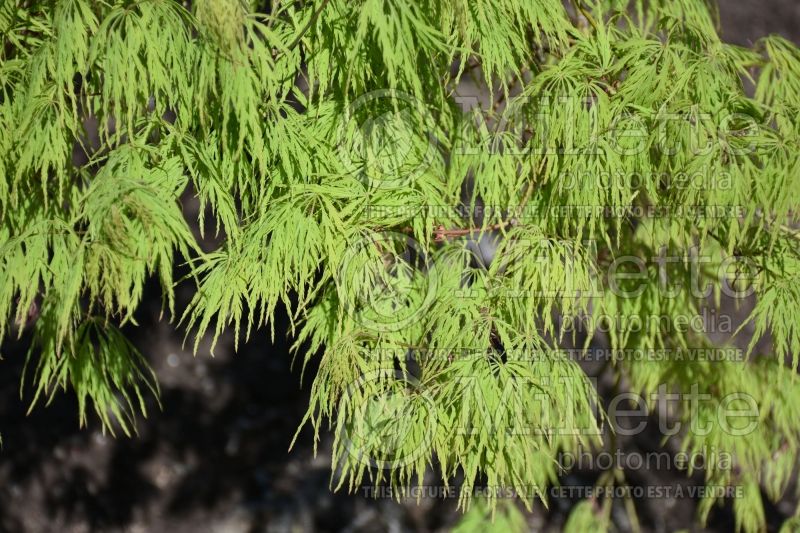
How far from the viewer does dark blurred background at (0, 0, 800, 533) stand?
2.80 m

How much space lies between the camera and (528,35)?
1.51 metres

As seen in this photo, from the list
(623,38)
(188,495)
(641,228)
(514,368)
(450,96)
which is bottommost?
(188,495)

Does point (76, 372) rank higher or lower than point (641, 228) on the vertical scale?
lower

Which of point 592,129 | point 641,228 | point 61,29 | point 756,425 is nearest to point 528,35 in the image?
point 592,129

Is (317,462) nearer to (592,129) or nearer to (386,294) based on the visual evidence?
(386,294)

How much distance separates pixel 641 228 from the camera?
1688mm

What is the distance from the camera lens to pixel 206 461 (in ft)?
9.65

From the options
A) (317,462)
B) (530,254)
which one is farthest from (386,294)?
(317,462)

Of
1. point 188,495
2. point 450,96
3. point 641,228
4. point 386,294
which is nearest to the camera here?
point 386,294

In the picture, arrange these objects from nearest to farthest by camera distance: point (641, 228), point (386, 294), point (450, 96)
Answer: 1. point (386, 294)
2. point (450, 96)
3. point (641, 228)

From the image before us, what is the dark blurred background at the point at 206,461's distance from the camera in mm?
2797

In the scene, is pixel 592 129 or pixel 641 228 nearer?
pixel 592 129

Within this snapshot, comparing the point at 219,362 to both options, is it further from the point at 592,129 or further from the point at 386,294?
the point at 592,129

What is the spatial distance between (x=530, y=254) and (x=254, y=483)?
6.47 ft
